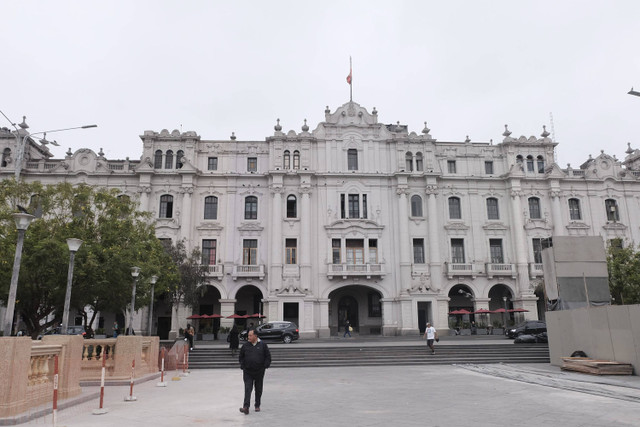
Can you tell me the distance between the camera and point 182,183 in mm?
44062

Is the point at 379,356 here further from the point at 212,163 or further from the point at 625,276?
the point at 212,163

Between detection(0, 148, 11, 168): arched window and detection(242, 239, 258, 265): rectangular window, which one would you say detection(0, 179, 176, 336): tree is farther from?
detection(0, 148, 11, 168): arched window

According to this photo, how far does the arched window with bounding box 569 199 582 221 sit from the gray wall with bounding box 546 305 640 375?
91.2 feet

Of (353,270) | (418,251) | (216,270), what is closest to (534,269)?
(418,251)

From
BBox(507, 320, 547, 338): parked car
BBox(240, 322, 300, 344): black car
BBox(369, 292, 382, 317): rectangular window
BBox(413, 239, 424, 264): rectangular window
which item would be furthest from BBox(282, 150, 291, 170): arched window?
BBox(507, 320, 547, 338): parked car

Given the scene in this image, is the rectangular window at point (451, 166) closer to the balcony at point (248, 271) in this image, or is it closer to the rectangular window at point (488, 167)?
the rectangular window at point (488, 167)

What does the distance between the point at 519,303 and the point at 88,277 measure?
3638 centimetres

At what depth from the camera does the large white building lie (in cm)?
4275

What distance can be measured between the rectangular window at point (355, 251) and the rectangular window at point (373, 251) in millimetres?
756

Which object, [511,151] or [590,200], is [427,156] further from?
[590,200]

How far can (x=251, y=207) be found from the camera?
45094 millimetres

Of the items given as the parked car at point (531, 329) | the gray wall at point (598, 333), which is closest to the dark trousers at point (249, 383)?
the gray wall at point (598, 333)

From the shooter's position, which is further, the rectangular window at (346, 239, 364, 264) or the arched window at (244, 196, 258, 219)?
the arched window at (244, 196, 258, 219)

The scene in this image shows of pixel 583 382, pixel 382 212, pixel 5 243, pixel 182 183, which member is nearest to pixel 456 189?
pixel 382 212
